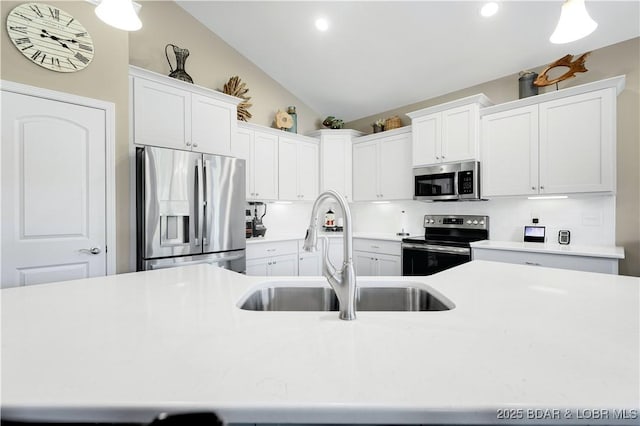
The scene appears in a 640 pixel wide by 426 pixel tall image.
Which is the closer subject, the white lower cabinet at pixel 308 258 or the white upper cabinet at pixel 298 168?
the white lower cabinet at pixel 308 258

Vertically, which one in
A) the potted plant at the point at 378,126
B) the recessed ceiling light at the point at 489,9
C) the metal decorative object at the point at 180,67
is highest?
the recessed ceiling light at the point at 489,9

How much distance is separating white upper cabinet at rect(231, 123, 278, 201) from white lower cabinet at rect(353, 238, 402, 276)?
53.6 inches

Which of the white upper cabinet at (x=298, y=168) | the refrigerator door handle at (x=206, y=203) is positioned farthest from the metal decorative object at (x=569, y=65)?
the refrigerator door handle at (x=206, y=203)

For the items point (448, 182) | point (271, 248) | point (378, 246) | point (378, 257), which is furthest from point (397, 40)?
point (271, 248)

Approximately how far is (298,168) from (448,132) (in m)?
1.98

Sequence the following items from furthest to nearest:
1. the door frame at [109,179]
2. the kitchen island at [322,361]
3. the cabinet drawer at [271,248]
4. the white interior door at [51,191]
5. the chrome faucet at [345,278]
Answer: the cabinet drawer at [271,248]
the door frame at [109,179]
the white interior door at [51,191]
the chrome faucet at [345,278]
the kitchen island at [322,361]

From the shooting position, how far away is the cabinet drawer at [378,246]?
3732 mm

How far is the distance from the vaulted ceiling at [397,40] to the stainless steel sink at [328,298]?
2752 millimetres

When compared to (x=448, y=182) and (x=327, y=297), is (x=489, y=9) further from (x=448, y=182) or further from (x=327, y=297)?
(x=327, y=297)

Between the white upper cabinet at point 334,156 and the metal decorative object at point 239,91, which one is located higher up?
the metal decorative object at point 239,91

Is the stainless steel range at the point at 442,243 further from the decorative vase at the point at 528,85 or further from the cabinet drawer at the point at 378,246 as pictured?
the decorative vase at the point at 528,85

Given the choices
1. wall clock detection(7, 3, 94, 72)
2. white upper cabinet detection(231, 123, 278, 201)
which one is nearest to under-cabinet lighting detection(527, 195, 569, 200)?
white upper cabinet detection(231, 123, 278, 201)

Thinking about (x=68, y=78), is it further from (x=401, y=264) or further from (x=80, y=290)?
(x=401, y=264)

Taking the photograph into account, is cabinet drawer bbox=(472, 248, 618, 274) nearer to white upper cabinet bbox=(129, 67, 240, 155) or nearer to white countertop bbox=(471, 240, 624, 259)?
white countertop bbox=(471, 240, 624, 259)
